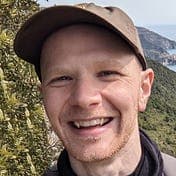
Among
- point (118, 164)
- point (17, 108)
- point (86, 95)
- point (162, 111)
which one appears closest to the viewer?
point (86, 95)

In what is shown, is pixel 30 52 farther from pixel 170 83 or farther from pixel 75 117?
pixel 170 83

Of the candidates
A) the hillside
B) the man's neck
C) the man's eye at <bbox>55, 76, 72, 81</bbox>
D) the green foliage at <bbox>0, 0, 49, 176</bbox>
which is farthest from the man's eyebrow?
the hillside

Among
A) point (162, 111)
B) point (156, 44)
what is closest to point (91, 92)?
point (162, 111)

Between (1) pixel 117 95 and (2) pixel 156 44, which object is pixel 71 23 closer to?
(1) pixel 117 95

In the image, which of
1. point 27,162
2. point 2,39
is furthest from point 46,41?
point 27,162

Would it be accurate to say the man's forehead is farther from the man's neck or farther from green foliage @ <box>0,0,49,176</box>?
green foliage @ <box>0,0,49,176</box>

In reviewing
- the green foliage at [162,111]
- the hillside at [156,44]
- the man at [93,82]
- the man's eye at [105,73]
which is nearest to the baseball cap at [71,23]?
the man at [93,82]

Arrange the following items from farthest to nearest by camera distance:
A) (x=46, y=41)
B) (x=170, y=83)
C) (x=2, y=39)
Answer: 1. (x=170, y=83)
2. (x=2, y=39)
3. (x=46, y=41)
